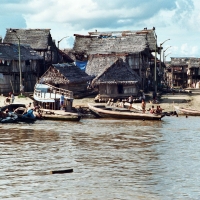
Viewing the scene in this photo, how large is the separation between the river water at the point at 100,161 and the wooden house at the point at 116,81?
1407 cm

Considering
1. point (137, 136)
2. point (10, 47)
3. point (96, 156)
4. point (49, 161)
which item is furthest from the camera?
point (10, 47)

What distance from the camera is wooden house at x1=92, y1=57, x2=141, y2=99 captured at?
56.4 meters

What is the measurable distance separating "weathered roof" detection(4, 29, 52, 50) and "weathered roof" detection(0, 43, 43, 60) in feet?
12.1

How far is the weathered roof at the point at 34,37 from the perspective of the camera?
7025cm

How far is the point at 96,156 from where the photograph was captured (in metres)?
28.1

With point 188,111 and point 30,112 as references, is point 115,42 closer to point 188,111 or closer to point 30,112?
point 188,111

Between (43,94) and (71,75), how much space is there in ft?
30.3

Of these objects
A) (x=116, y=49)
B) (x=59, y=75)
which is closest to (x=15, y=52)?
(x=59, y=75)

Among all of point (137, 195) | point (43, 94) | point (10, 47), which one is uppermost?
point (10, 47)

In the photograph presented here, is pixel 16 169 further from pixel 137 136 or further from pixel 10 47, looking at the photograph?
pixel 10 47

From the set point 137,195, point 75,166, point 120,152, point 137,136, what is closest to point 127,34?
point 137,136

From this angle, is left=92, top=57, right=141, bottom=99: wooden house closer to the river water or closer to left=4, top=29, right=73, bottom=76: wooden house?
the river water

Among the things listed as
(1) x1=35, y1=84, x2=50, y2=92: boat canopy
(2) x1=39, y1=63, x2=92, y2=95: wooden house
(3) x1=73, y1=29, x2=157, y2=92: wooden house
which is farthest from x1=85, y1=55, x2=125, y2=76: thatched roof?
(1) x1=35, y1=84, x2=50, y2=92: boat canopy

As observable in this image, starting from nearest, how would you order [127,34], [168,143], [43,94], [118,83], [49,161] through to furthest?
[49,161], [168,143], [43,94], [118,83], [127,34]
